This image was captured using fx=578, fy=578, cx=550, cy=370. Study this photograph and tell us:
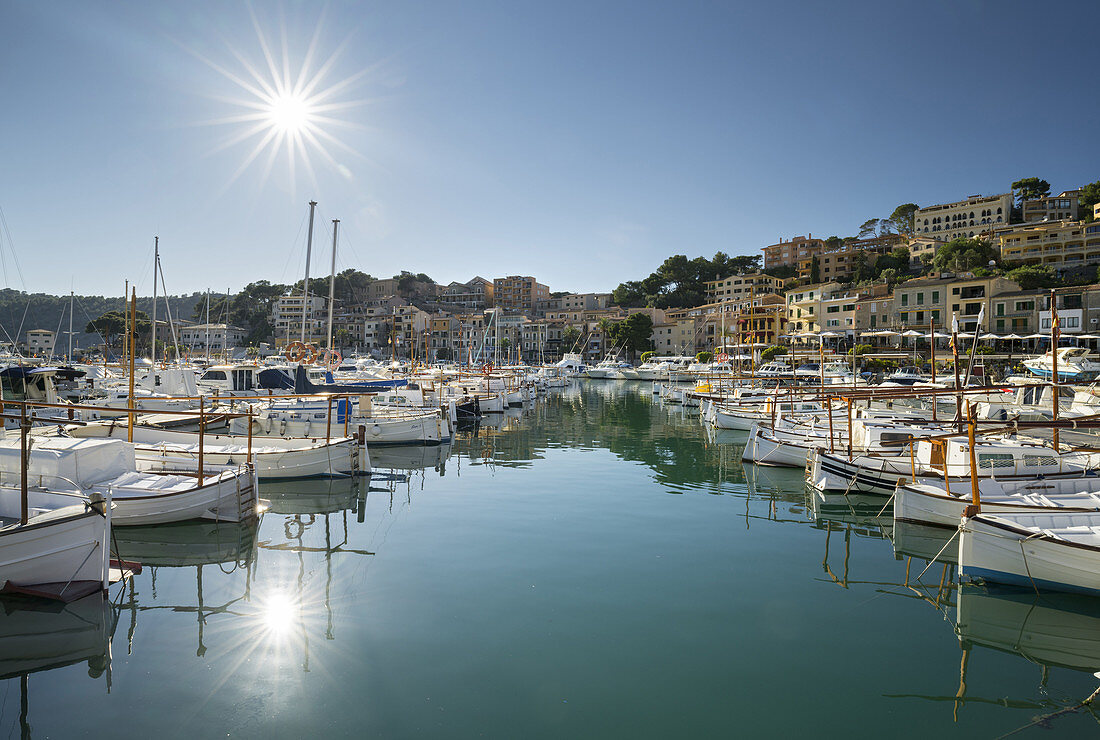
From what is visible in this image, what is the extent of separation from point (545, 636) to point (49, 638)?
704 cm

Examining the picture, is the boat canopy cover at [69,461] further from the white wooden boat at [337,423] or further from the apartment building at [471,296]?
the apartment building at [471,296]

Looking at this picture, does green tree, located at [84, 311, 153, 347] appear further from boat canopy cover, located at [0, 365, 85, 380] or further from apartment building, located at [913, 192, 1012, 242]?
apartment building, located at [913, 192, 1012, 242]

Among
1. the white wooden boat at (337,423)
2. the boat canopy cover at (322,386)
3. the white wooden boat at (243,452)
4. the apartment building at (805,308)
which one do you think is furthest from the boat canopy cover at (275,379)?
the apartment building at (805,308)

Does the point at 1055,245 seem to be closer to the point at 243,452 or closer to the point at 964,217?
the point at 964,217

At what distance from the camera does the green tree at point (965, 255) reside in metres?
74.2

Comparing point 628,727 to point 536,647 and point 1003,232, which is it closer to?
point 536,647

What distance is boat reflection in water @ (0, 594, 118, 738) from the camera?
737 centimetres

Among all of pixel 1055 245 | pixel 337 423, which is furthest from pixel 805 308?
pixel 337 423

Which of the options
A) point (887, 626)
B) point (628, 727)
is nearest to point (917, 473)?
point (887, 626)

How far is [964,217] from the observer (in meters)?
98.7

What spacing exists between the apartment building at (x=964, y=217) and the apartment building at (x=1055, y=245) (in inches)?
548

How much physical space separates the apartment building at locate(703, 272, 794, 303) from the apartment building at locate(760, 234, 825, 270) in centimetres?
837

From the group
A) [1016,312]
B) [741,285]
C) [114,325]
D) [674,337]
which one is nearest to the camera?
[1016,312]

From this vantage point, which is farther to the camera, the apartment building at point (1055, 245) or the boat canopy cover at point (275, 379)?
the apartment building at point (1055, 245)
